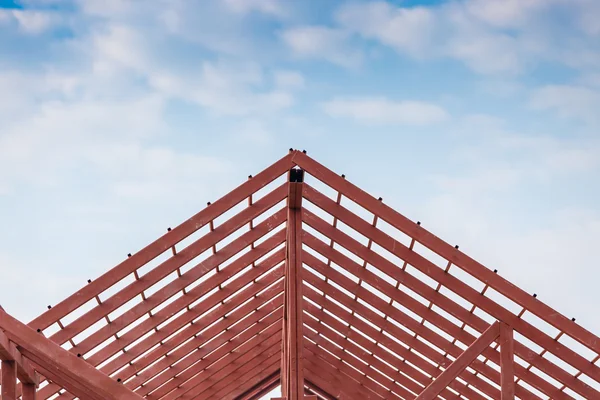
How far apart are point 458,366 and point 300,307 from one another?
9.39ft

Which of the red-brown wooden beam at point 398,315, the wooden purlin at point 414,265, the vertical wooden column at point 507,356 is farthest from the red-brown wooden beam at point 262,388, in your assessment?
the vertical wooden column at point 507,356

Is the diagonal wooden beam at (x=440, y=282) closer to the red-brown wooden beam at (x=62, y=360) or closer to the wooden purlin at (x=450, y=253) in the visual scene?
the wooden purlin at (x=450, y=253)

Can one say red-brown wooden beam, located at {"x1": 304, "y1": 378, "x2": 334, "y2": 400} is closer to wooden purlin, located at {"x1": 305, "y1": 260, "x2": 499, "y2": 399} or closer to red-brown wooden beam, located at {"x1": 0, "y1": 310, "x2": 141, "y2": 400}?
wooden purlin, located at {"x1": 305, "y1": 260, "x2": 499, "y2": 399}

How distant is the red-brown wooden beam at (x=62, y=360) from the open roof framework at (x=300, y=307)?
2 cm

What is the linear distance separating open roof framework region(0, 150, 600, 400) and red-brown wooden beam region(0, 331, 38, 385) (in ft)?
0.12

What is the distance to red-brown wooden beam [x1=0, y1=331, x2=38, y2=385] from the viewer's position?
1412 centimetres

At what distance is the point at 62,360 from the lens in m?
14.1

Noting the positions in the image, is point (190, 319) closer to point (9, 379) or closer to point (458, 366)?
point (9, 379)

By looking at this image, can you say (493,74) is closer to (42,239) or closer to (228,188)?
(228,188)

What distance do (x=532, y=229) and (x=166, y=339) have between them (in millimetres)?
11461

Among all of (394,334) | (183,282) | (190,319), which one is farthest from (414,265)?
(190,319)

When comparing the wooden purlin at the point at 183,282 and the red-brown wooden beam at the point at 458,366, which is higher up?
the wooden purlin at the point at 183,282

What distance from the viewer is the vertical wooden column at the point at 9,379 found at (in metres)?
14.9

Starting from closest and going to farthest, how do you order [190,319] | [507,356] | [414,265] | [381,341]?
[507,356] < [414,265] < [190,319] < [381,341]
